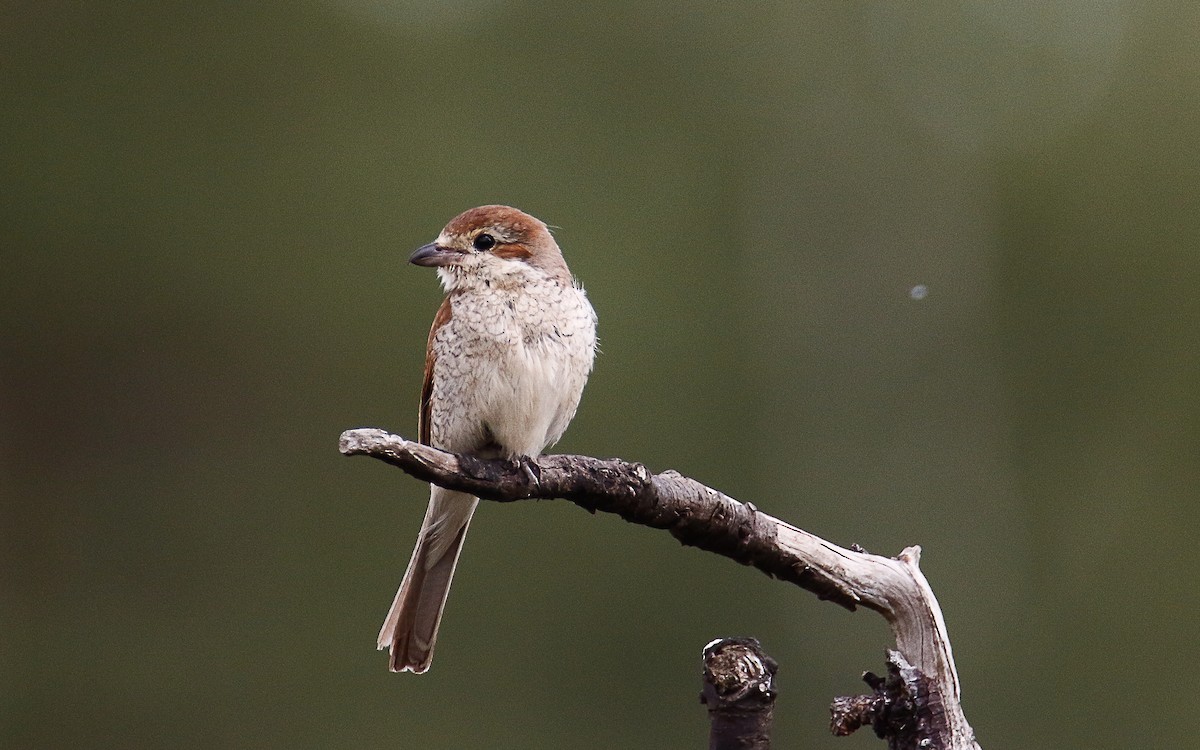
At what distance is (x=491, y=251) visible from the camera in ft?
14.4

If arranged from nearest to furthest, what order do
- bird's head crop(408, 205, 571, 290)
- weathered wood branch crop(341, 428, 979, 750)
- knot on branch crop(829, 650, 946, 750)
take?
knot on branch crop(829, 650, 946, 750), weathered wood branch crop(341, 428, 979, 750), bird's head crop(408, 205, 571, 290)

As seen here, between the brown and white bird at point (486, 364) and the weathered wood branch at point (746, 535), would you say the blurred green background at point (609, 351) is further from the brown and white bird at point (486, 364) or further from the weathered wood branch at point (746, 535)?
the weathered wood branch at point (746, 535)

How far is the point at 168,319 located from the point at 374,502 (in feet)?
8.52

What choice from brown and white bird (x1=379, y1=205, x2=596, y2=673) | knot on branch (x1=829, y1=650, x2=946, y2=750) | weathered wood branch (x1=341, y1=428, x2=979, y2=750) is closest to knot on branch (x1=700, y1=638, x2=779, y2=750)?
knot on branch (x1=829, y1=650, x2=946, y2=750)

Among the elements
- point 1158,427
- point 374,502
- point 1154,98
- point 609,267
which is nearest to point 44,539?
point 374,502

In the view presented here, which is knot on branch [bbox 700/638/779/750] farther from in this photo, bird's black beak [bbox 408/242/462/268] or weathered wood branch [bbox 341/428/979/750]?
bird's black beak [bbox 408/242/462/268]

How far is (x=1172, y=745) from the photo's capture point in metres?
9.05

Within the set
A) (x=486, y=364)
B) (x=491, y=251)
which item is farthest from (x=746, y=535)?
(x=491, y=251)

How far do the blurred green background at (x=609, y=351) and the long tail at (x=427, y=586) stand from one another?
16.3ft

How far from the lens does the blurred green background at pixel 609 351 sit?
32.3 ft

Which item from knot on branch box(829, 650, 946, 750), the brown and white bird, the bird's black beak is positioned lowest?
knot on branch box(829, 650, 946, 750)

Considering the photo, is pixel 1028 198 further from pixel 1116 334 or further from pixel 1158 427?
pixel 1158 427

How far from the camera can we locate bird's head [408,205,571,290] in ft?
14.2

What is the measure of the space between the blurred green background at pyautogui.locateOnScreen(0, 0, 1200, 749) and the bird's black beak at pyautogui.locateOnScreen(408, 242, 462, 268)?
203 inches
